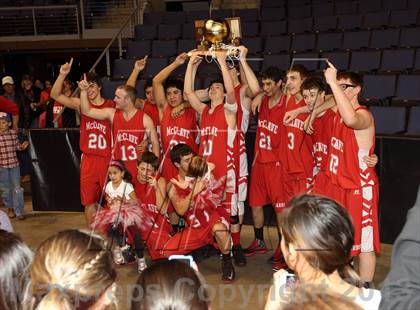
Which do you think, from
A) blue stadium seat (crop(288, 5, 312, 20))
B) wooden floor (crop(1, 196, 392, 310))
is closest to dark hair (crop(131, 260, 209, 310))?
wooden floor (crop(1, 196, 392, 310))

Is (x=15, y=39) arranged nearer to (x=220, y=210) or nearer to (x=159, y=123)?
(x=159, y=123)

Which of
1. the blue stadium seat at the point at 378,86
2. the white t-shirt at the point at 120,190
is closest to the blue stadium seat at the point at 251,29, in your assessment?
the blue stadium seat at the point at 378,86

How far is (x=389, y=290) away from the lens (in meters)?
1.28

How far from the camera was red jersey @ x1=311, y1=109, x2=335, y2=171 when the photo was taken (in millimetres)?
4367

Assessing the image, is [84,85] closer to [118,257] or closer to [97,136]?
[97,136]

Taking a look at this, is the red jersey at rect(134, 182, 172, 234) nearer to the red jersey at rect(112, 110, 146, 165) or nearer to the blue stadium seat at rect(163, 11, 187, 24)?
the red jersey at rect(112, 110, 146, 165)

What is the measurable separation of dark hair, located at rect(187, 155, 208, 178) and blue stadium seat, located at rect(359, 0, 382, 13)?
6.48 meters

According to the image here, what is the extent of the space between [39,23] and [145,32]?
472cm

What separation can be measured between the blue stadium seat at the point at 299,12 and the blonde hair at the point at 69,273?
9110 mm

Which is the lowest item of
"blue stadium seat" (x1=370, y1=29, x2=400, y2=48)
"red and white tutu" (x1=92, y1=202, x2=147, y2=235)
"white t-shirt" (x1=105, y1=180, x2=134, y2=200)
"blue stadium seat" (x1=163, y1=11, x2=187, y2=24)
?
"red and white tutu" (x1=92, y1=202, x2=147, y2=235)

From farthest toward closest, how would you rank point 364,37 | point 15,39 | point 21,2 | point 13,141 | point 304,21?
point 21,2 < point 15,39 < point 304,21 < point 364,37 < point 13,141

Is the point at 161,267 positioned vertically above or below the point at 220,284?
above

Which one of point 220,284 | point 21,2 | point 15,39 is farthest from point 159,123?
point 21,2

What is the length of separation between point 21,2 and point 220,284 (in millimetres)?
12380
